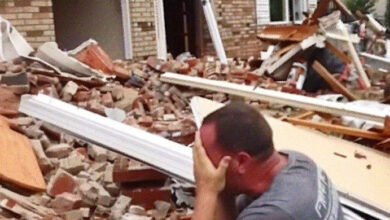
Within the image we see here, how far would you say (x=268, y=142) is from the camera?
6.86ft

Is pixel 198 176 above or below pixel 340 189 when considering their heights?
above

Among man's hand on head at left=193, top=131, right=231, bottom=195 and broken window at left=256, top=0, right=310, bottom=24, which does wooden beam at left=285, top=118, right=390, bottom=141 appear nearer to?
man's hand on head at left=193, top=131, right=231, bottom=195

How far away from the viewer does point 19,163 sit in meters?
4.02

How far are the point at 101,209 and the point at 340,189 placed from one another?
53.1 inches

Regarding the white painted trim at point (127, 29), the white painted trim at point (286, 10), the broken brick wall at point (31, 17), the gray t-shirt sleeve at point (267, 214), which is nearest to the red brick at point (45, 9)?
the broken brick wall at point (31, 17)

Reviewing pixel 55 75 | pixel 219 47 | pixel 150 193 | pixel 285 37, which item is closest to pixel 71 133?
pixel 150 193

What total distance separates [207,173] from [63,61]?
4.50 metres

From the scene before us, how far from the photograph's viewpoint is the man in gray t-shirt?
6.68 feet

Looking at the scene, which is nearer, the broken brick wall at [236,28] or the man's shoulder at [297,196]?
the man's shoulder at [297,196]

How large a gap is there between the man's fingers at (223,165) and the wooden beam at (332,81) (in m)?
4.37

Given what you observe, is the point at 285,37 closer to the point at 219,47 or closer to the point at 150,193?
the point at 219,47

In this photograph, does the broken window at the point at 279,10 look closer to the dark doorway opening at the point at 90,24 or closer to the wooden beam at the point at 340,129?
the dark doorway opening at the point at 90,24

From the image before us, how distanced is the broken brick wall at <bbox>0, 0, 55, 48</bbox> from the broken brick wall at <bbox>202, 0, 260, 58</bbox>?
4826 mm

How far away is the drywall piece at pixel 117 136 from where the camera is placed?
12.6 ft
